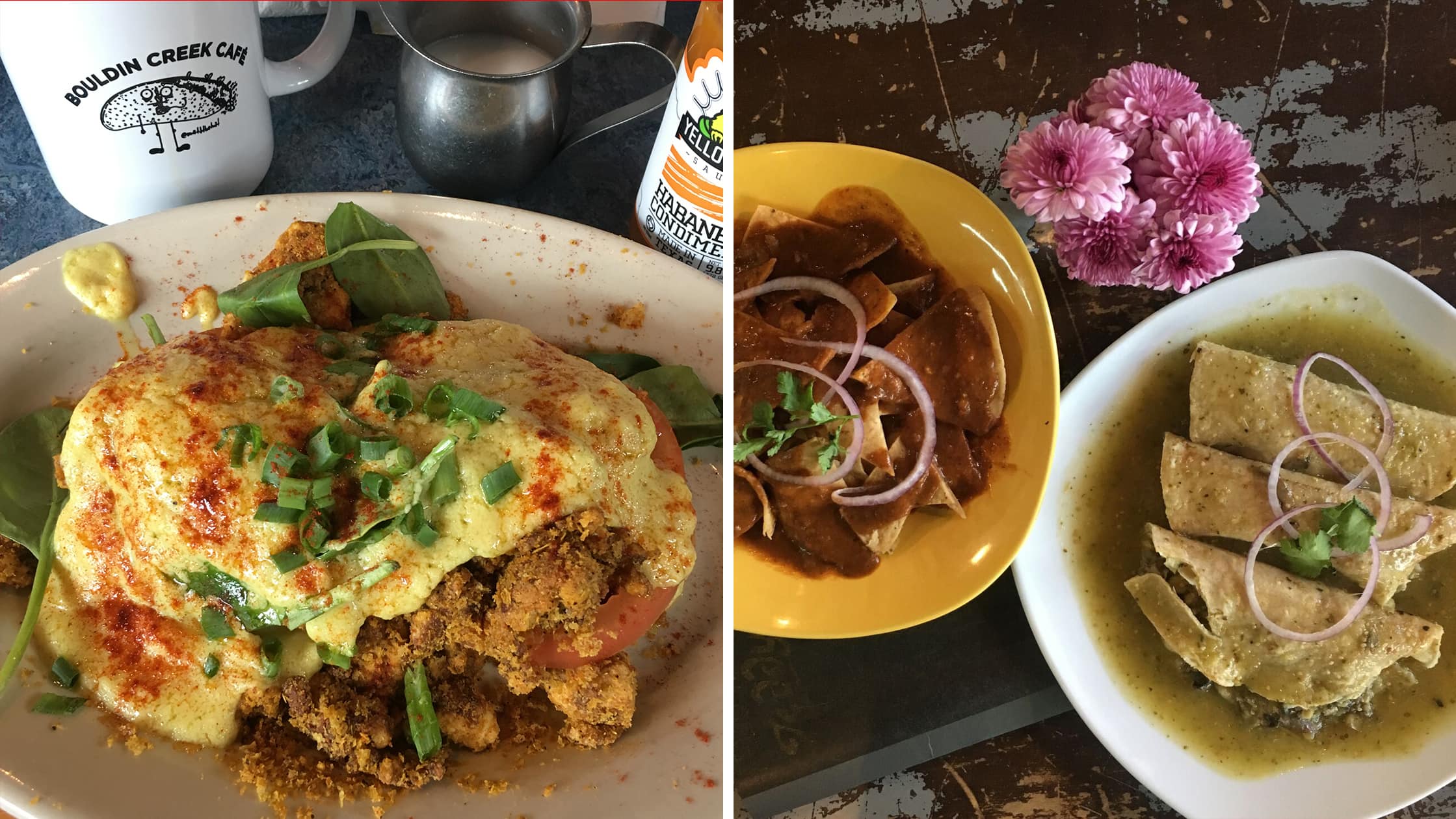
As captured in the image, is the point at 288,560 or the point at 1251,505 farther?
the point at 1251,505

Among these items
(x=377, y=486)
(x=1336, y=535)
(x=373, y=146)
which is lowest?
(x=1336, y=535)

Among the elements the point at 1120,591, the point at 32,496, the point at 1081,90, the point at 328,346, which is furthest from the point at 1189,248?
the point at 32,496

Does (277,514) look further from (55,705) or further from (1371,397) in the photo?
(1371,397)

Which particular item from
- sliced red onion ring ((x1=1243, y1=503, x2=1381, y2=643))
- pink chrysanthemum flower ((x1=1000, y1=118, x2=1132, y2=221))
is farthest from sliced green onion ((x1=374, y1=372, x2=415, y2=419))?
sliced red onion ring ((x1=1243, y1=503, x2=1381, y2=643))

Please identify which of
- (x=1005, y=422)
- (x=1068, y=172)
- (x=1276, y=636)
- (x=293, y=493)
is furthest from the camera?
(x=1276, y=636)

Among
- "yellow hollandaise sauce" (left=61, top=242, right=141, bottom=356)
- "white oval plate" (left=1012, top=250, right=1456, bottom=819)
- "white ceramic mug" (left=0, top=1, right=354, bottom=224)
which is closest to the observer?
"white ceramic mug" (left=0, top=1, right=354, bottom=224)

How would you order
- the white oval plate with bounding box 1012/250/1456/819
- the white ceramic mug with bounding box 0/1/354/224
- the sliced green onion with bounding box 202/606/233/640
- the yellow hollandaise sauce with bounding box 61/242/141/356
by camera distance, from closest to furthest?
the white ceramic mug with bounding box 0/1/354/224
the sliced green onion with bounding box 202/606/233/640
the yellow hollandaise sauce with bounding box 61/242/141/356
the white oval plate with bounding box 1012/250/1456/819

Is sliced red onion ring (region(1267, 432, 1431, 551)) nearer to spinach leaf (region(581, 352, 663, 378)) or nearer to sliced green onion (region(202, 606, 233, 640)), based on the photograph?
spinach leaf (region(581, 352, 663, 378))
